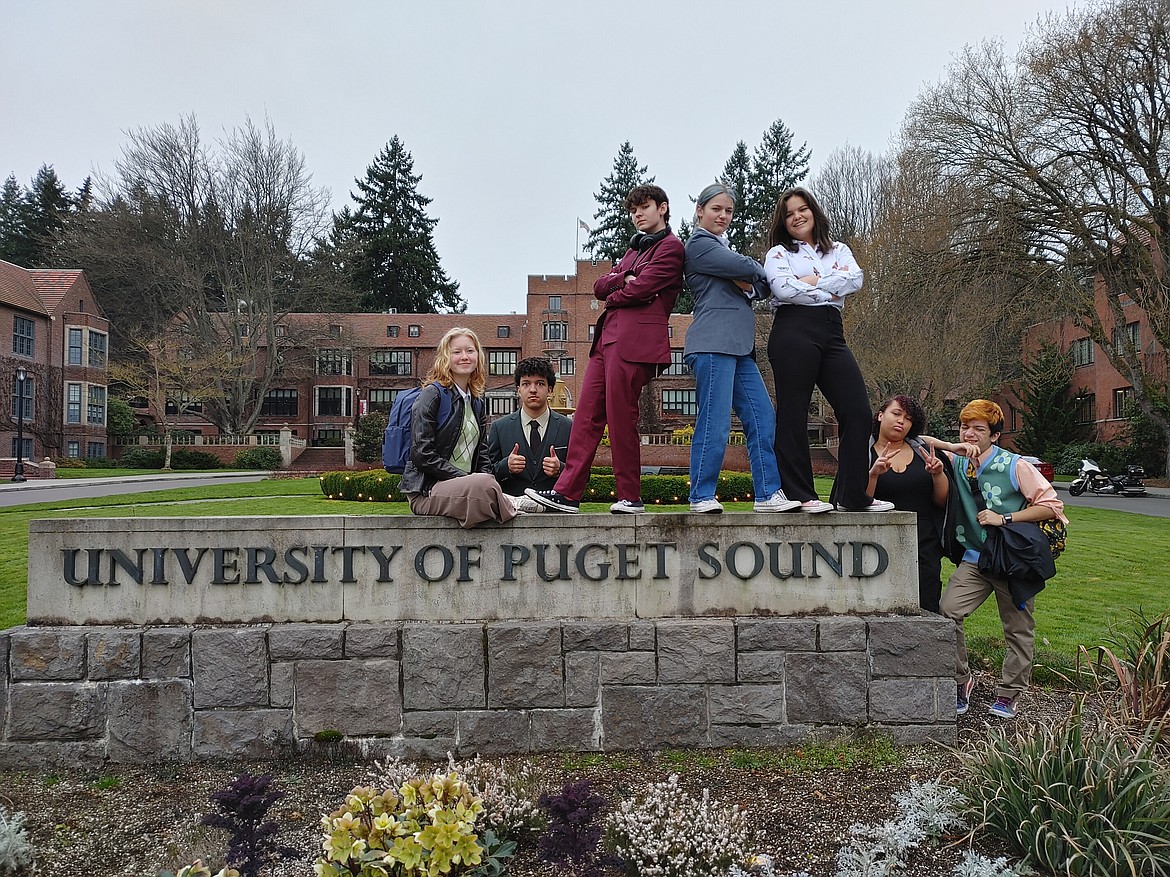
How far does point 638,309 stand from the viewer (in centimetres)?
444

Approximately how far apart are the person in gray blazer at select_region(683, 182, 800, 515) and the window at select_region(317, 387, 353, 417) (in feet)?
Answer: 165

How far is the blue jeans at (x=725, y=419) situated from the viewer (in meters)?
4.45

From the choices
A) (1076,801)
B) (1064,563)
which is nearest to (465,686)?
(1076,801)

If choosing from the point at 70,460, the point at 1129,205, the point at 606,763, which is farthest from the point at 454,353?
the point at 70,460

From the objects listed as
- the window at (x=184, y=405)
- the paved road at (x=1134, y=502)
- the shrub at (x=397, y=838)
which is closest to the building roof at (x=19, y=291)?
the window at (x=184, y=405)

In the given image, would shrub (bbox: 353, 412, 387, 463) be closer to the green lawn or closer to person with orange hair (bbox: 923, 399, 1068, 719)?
the green lawn

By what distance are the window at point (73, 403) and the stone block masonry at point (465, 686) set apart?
4238cm

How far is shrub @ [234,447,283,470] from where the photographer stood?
3669cm

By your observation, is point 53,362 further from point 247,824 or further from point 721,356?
point 247,824

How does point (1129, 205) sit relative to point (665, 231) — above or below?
above

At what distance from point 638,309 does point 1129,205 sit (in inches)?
915

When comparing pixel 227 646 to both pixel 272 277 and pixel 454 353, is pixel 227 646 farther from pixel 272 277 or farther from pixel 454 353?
pixel 272 277

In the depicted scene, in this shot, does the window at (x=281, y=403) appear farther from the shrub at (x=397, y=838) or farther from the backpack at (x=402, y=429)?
the shrub at (x=397, y=838)

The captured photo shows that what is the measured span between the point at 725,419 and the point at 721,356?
38 centimetres
